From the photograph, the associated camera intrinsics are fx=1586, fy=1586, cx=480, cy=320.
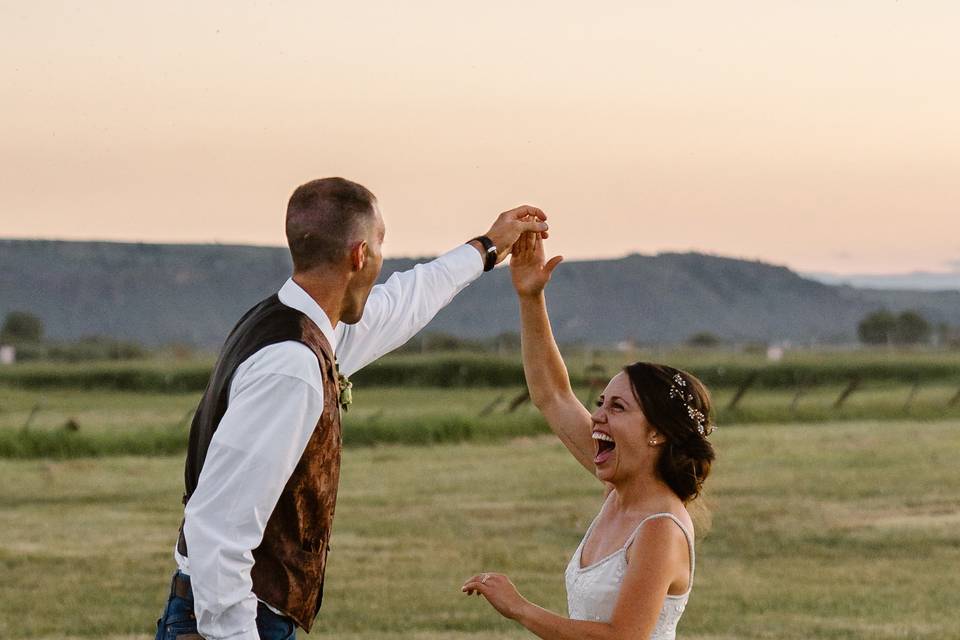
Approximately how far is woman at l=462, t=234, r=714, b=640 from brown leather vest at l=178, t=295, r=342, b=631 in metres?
0.39

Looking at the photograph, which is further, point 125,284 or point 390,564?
point 125,284

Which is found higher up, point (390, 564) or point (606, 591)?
point (606, 591)

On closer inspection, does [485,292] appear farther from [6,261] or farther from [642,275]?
[6,261]

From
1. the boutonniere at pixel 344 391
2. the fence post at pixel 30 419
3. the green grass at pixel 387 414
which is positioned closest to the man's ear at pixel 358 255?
the boutonniere at pixel 344 391

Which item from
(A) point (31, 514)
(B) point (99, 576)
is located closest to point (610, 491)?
(B) point (99, 576)

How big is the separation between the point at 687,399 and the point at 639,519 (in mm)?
327

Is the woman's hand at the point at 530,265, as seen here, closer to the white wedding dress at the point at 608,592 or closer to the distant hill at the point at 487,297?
the white wedding dress at the point at 608,592

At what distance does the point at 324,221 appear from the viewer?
378 centimetres

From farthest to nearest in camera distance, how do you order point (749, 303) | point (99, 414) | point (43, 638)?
point (749, 303) → point (99, 414) → point (43, 638)

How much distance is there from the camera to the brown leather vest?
3643 millimetres

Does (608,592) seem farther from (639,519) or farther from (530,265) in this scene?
(530,265)

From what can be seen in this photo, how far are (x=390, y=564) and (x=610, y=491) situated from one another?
893 cm

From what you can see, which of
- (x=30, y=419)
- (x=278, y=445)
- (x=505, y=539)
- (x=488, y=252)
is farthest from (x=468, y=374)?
(x=278, y=445)

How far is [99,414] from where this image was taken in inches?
1436
